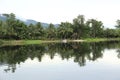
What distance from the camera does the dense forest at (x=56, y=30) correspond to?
299 feet

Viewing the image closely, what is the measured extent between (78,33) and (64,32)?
12.0 m

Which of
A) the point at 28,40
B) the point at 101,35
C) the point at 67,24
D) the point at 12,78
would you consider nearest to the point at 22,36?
the point at 28,40

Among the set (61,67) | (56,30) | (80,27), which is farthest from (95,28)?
(61,67)

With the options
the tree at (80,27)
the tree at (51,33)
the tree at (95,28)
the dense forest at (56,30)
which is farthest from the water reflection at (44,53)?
the tree at (95,28)

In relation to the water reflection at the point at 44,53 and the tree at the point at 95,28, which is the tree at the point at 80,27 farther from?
the water reflection at the point at 44,53

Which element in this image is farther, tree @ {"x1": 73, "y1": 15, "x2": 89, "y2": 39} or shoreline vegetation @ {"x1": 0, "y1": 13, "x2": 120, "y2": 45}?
tree @ {"x1": 73, "y1": 15, "x2": 89, "y2": 39}

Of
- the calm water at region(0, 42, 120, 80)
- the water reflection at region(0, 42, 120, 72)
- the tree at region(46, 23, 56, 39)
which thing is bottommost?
the water reflection at region(0, 42, 120, 72)

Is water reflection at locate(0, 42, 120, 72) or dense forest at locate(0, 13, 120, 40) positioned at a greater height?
dense forest at locate(0, 13, 120, 40)

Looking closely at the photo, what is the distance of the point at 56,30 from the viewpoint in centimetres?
11544

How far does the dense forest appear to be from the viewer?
299 feet

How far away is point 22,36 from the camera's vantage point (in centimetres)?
9150

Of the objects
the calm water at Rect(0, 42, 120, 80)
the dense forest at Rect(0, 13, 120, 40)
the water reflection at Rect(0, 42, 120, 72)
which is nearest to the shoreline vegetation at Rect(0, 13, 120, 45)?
the dense forest at Rect(0, 13, 120, 40)

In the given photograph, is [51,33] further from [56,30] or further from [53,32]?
[56,30]

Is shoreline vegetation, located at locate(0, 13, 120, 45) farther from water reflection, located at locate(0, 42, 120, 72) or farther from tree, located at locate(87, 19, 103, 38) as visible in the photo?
water reflection, located at locate(0, 42, 120, 72)
